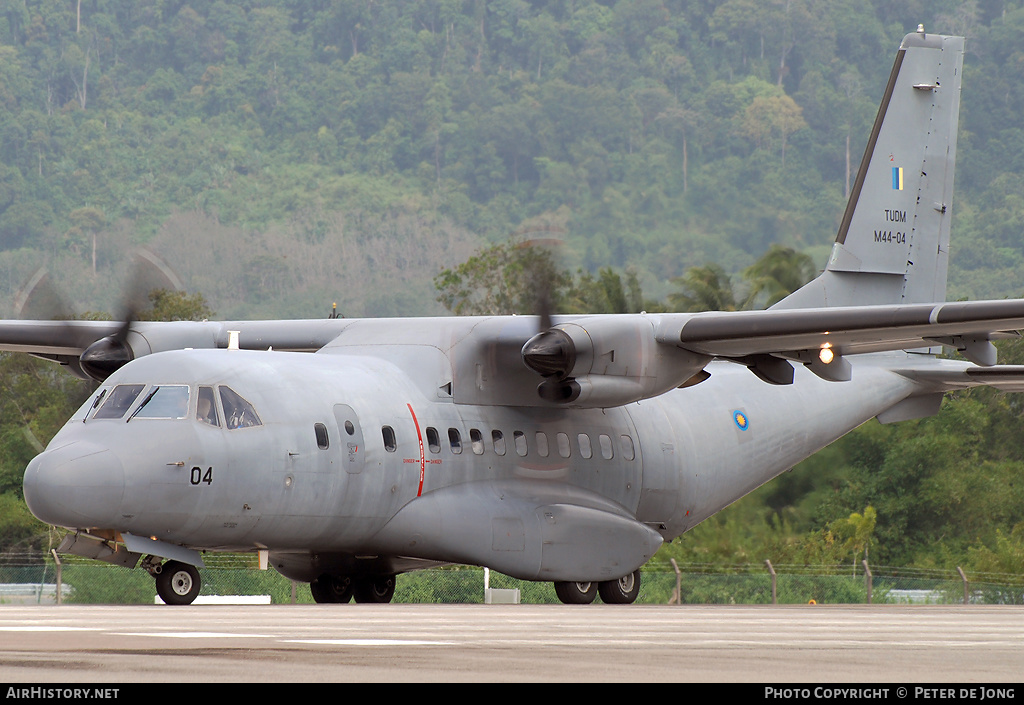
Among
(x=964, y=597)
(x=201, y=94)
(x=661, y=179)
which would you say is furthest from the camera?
(x=201, y=94)

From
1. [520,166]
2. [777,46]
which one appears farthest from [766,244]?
[777,46]

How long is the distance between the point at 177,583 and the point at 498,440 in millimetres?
3962

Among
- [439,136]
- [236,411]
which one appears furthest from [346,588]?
[439,136]

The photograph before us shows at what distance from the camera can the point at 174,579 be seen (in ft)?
48.6

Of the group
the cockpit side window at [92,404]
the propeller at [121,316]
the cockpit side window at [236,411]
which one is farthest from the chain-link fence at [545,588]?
the cockpit side window at [236,411]

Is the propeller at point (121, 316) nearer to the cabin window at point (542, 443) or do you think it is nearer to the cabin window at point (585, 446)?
the cabin window at point (542, 443)

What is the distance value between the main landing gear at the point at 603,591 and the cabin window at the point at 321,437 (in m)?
3.85

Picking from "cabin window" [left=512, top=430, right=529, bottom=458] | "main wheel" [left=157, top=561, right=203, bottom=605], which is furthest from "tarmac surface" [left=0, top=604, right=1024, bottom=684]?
"cabin window" [left=512, top=430, right=529, bottom=458]

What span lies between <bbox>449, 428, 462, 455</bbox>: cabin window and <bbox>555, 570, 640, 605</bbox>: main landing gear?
7.43 ft

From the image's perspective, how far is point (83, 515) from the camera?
1347 cm

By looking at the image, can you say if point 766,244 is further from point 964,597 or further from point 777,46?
point 777,46

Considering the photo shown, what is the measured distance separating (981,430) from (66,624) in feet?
104

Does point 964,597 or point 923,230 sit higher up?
point 923,230

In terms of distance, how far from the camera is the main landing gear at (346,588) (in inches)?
692
